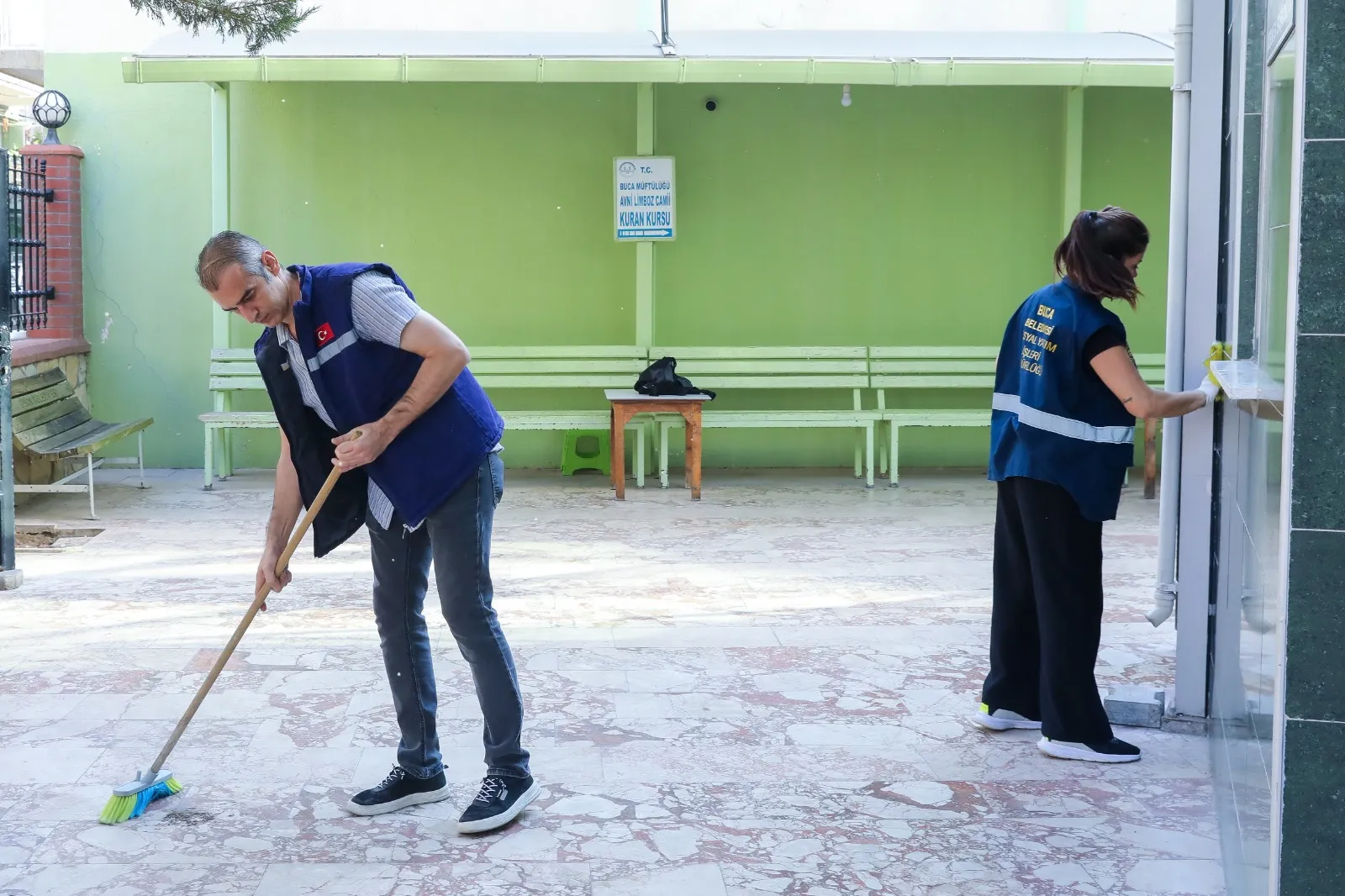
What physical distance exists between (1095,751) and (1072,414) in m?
1.01

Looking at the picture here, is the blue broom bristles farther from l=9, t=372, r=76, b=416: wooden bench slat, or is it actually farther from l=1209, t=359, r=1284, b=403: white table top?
l=9, t=372, r=76, b=416: wooden bench slat

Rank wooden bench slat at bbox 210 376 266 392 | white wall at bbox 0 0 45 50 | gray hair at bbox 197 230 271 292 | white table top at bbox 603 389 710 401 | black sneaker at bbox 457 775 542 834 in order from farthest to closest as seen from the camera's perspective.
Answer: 1. white wall at bbox 0 0 45 50
2. wooden bench slat at bbox 210 376 266 392
3. white table top at bbox 603 389 710 401
4. black sneaker at bbox 457 775 542 834
5. gray hair at bbox 197 230 271 292

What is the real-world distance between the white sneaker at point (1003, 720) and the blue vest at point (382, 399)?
6.28 ft

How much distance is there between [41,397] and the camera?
29.3ft

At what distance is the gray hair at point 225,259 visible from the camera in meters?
3.58

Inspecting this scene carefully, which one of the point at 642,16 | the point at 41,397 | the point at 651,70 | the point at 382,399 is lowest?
the point at 41,397

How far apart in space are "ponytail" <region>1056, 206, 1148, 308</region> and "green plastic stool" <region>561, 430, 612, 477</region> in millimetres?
6349

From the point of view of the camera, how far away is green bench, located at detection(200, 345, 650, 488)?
9945 millimetres

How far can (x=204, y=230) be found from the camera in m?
10.4

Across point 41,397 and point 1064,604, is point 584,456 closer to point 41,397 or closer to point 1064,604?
point 41,397

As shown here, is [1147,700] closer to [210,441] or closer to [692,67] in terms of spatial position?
[692,67]

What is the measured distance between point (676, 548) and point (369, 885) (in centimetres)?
443

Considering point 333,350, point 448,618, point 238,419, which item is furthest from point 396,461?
point 238,419

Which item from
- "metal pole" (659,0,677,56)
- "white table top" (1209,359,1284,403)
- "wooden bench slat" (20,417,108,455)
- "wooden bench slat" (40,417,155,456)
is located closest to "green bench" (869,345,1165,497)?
"metal pole" (659,0,677,56)
